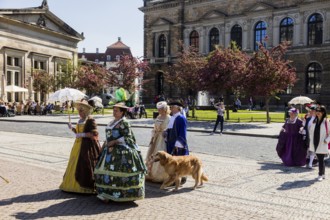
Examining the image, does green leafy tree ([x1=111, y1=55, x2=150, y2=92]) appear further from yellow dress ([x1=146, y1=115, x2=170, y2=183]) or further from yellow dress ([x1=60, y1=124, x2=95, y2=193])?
yellow dress ([x1=60, y1=124, x2=95, y2=193])

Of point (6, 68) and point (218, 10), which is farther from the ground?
point (218, 10)

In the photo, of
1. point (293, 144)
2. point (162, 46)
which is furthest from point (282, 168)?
point (162, 46)

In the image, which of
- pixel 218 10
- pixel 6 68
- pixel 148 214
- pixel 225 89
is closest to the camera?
pixel 148 214

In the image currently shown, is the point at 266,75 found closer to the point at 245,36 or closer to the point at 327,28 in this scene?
the point at 327,28

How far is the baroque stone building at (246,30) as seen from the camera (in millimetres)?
41000

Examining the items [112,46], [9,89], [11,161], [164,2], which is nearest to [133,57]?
[9,89]

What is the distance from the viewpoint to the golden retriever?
7691mm

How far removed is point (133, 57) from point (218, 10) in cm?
1680

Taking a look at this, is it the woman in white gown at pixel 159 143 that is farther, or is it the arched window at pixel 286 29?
the arched window at pixel 286 29

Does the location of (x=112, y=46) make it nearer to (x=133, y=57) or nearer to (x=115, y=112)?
(x=133, y=57)

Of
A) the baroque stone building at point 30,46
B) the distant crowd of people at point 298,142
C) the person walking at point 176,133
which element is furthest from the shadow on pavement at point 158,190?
the baroque stone building at point 30,46

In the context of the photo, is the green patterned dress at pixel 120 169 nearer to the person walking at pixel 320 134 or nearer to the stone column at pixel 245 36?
the person walking at pixel 320 134

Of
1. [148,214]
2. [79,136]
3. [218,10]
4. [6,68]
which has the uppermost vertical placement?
[218,10]

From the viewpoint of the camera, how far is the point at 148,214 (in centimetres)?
631
